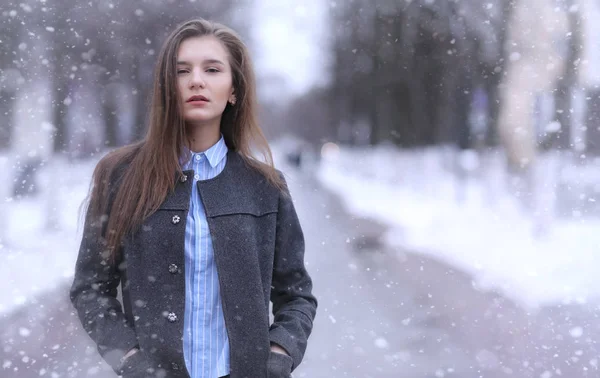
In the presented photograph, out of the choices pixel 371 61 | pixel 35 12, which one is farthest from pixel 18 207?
pixel 371 61

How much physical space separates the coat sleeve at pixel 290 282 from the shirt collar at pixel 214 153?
0.22 m

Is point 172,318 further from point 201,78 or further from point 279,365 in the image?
point 201,78

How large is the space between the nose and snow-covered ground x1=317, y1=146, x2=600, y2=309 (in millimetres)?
5594

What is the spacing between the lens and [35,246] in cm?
1023

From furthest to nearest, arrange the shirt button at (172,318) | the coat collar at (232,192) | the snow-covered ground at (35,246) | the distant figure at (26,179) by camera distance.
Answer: the distant figure at (26,179) → the snow-covered ground at (35,246) → the coat collar at (232,192) → the shirt button at (172,318)

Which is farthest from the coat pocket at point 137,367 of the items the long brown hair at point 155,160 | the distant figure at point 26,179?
the distant figure at point 26,179

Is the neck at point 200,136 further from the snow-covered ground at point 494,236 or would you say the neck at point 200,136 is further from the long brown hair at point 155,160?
the snow-covered ground at point 494,236

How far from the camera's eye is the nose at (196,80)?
1.95m

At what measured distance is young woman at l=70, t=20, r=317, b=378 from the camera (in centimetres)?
186

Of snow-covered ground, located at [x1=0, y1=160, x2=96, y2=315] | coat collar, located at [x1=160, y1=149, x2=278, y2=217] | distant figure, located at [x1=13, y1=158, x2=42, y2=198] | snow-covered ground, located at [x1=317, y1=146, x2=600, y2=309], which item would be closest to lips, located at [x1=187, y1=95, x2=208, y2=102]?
coat collar, located at [x1=160, y1=149, x2=278, y2=217]

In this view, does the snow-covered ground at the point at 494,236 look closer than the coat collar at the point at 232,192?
No

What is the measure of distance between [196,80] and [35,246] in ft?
29.9

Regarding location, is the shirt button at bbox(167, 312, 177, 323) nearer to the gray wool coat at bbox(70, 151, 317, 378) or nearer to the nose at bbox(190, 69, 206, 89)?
the gray wool coat at bbox(70, 151, 317, 378)

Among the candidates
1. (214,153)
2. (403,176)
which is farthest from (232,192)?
(403,176)
